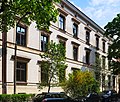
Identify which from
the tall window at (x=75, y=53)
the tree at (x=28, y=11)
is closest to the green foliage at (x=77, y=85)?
the tall window at (x=75, y=53)

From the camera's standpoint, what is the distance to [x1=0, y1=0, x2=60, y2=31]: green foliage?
16969 mm

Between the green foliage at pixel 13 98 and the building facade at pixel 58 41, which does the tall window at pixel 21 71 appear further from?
the green foliage at pixel 13 98

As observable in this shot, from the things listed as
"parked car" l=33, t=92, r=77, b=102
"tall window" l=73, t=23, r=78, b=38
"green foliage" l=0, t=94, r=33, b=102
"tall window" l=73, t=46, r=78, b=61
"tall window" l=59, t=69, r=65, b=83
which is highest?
"tall window" l=73, t=23, r=78, b=38

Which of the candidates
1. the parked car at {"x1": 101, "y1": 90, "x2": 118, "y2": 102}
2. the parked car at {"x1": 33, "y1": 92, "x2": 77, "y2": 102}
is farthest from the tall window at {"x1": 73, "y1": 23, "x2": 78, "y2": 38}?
the parked car at {"x1": 33, "y1": 92, "x2": 77, "y2": 102}

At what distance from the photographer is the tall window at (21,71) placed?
3031cm

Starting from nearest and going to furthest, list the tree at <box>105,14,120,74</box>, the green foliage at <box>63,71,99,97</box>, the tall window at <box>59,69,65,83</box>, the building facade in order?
the building facade
the tall window at <box>59,69,65,83</box>
the green foliage at <box>63,71,99,97</box>
the tree at <box>105,14,120,74</box>

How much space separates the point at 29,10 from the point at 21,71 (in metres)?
14.3

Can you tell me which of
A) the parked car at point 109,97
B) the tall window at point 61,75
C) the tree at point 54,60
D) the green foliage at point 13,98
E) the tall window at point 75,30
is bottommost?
the parked car at point 109,97

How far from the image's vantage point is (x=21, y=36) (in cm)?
3116

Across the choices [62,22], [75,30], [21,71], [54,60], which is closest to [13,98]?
[21,71]

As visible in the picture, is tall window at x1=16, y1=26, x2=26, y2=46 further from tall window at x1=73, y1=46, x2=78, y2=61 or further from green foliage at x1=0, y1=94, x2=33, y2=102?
tall window at x1=73, y1=46, x2=78, y2=61

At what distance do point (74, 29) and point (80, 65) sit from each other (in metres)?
5.43

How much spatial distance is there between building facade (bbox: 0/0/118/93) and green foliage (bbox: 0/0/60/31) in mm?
10913

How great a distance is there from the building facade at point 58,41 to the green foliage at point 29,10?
10.9 meters
